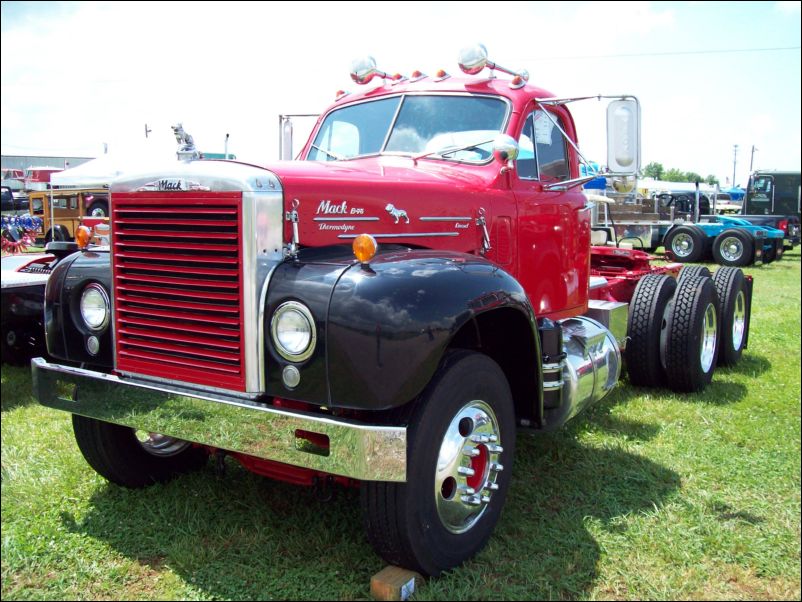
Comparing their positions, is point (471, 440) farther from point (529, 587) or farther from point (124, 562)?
point (124, 562)

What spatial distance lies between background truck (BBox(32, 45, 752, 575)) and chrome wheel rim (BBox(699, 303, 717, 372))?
2196 millimetres

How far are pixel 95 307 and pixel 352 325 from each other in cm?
149

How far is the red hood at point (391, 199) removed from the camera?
3105mm

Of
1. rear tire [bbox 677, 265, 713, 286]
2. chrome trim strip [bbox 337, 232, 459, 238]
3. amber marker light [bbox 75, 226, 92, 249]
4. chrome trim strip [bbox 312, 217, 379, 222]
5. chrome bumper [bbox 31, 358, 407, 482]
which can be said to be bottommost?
chrome bumper [bbox 31, 358, 407, 482]

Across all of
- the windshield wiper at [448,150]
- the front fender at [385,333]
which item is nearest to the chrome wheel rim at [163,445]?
the front fender at [385,333]

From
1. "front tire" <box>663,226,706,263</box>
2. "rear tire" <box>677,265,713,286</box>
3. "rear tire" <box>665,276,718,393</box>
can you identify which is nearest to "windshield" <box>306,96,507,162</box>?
"rear tire" <box>665,276,718,393</box>

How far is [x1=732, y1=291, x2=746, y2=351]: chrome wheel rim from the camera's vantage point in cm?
704

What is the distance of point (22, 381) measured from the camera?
20.3ft

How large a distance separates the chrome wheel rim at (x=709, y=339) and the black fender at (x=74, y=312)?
4727 mm

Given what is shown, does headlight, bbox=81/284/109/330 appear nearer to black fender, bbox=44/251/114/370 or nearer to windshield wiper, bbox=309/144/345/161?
black fender, bbox=44/251/114/370

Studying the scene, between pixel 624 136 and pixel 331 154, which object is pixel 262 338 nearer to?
pixel 331 154

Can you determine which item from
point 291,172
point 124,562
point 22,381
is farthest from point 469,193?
point 22,381

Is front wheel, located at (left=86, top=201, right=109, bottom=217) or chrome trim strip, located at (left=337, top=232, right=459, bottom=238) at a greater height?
chrome trim strip, located at (left=337, top=232, right=459, bottom=238)

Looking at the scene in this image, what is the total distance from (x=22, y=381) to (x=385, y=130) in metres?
3.96
